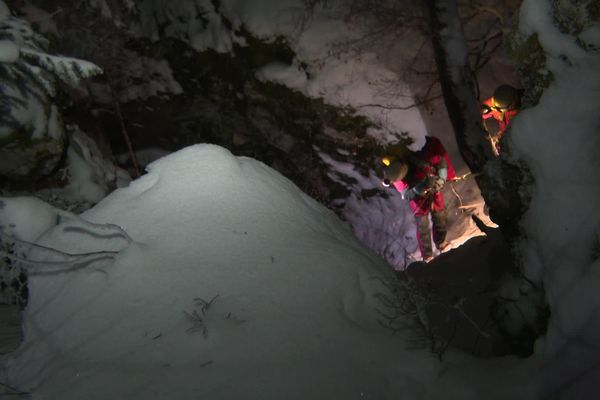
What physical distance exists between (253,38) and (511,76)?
240 inches

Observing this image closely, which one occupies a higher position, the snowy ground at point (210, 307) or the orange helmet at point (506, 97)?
the orange helmet at point (506, 97)

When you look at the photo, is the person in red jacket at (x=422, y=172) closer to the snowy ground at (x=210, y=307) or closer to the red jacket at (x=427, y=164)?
the red jacket at (x=427, y=164)

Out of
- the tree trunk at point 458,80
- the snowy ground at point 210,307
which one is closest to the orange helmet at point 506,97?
the tree trunk at point 458,80

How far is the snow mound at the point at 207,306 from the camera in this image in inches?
76.1

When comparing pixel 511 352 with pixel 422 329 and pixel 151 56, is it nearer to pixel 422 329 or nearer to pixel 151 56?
pixel 422 329

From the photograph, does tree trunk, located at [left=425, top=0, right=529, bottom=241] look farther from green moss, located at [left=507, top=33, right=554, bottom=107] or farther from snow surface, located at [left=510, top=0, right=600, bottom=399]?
snow surface, located at [left=510, top=0, right=600, bottom=399]

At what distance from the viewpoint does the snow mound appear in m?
1.93

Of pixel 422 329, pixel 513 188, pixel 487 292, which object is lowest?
pixel 487 292

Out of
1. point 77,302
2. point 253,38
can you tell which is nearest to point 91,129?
point 253,38

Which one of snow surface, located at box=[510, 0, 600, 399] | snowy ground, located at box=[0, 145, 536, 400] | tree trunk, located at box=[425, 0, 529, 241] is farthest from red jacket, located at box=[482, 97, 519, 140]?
snowy ground, located at box=[0, 145, 536, 400]

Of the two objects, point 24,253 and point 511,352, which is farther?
point 24,253

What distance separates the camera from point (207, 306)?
223cm

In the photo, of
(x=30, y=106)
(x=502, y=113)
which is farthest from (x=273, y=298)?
(x=30, y=106)

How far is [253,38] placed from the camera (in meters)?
9.23
